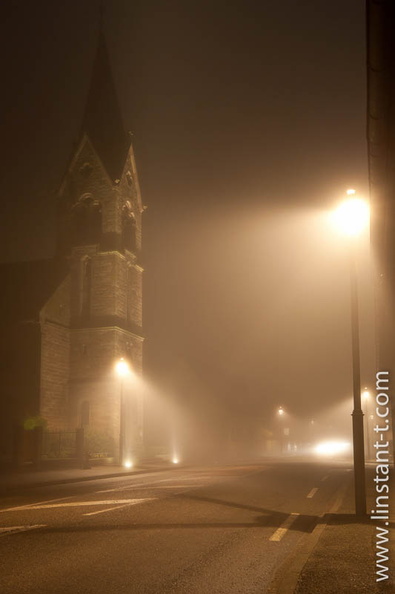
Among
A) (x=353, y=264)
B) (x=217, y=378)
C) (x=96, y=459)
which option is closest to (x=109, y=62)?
(x=96, y=459)

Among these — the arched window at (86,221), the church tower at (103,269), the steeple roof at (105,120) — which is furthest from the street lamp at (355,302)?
the steeple roof at (105,120)

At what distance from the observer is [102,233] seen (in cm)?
4712

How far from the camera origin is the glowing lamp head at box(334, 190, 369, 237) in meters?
11.9

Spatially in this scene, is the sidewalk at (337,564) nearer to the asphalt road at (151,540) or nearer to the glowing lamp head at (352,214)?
the asphalt road at (151,540)

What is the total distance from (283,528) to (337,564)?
3.86m

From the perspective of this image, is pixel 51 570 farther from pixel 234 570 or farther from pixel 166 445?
pixel 166 445

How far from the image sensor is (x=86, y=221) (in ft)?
158

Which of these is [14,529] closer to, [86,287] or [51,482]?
[51,482]

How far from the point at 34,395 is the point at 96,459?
7734mm

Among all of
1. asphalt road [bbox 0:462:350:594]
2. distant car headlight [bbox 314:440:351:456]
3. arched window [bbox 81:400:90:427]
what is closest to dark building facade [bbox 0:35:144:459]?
arched window [bbox 81:400:90:427]

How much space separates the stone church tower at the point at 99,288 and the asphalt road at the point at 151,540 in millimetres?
28366

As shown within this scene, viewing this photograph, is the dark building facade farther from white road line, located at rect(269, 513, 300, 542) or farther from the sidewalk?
the sidewalk

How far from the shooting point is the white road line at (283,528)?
961 centimetres

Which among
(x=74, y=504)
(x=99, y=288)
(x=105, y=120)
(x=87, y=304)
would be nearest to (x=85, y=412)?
(x=87, y=304)
